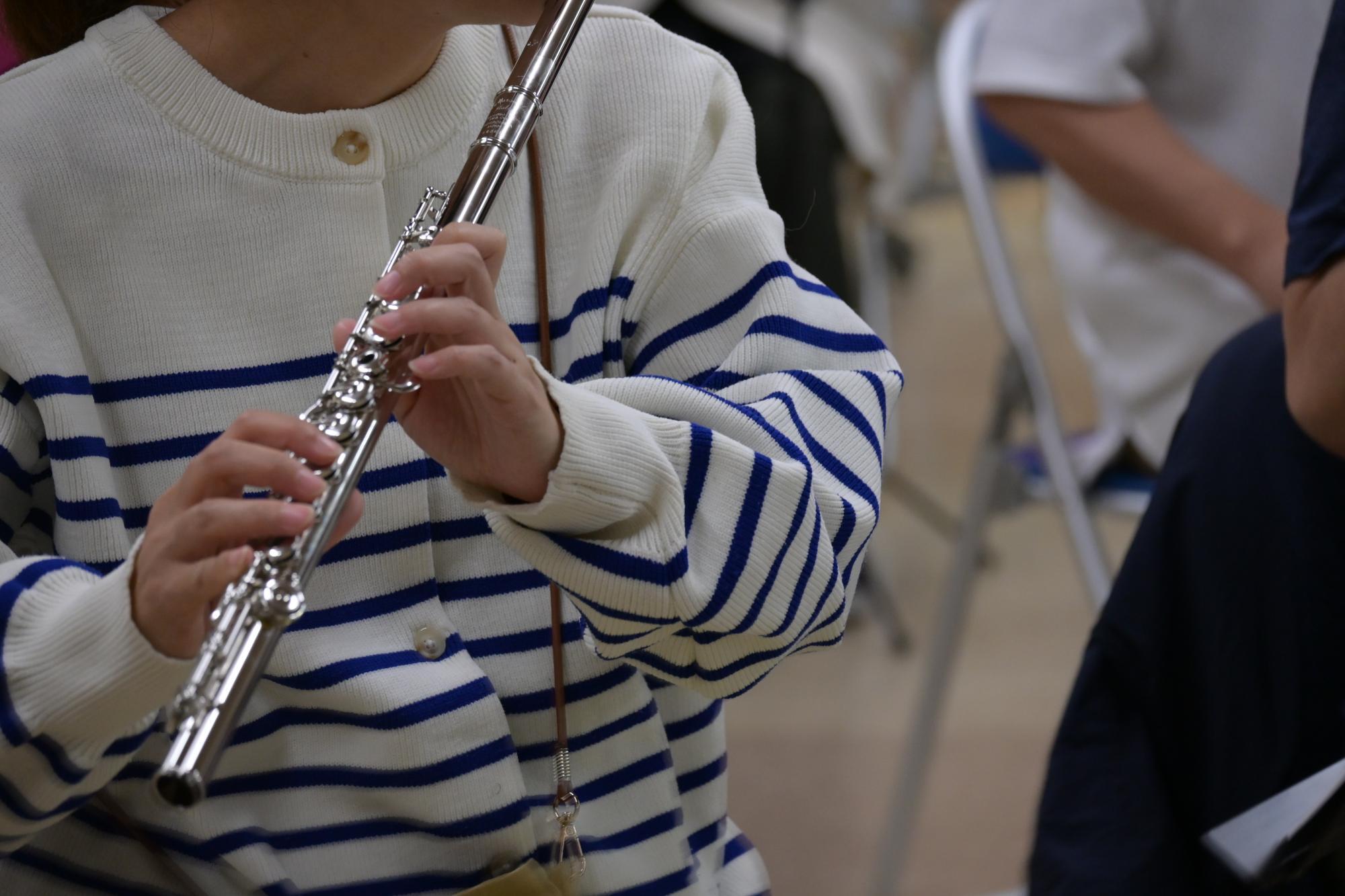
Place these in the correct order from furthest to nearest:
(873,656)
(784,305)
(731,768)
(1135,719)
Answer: (873,656)
(731,768)
(1135,719)
(784,305)

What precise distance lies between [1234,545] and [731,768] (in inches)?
39.9

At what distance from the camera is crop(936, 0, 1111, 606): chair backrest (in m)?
1.19

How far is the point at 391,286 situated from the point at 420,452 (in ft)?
0.42

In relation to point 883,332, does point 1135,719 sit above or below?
above

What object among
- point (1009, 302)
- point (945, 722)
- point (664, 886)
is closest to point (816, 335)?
point (664, 886)

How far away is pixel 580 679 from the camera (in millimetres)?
665

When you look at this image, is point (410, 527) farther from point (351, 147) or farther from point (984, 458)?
point (984, 458)

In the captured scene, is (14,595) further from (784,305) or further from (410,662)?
(784,305)

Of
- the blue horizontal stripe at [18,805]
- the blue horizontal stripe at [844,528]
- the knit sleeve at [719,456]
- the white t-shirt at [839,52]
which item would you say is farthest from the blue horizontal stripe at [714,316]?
the white t-shirt at [839,52]

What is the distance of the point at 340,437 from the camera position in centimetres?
51

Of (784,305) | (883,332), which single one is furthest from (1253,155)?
(883,332)

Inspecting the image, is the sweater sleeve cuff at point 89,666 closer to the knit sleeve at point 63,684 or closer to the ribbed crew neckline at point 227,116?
the knit sleeve at point 63,684

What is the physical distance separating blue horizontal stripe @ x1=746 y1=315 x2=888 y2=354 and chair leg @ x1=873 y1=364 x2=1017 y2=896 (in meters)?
0.61

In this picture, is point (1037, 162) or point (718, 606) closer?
point (718, 606)
